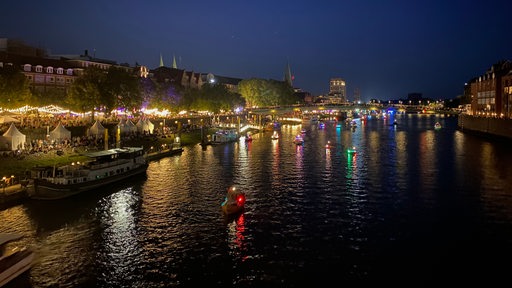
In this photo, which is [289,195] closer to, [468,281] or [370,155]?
[468,281]

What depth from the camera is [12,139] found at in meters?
58.3

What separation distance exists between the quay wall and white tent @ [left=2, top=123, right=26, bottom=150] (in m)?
98.9

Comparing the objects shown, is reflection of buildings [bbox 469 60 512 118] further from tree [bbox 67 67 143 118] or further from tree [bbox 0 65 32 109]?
tree [bbox 0 65 32 109]

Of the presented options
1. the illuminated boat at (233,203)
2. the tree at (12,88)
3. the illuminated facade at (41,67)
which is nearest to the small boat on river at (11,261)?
the illuminated boat at (233,203)

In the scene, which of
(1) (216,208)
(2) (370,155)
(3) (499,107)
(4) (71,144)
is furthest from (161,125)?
(3) (499,107)

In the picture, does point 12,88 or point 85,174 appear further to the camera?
point 12,88

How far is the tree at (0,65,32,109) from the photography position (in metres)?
76.9

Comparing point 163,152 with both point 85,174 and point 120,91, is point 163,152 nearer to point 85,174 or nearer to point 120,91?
point 120,91

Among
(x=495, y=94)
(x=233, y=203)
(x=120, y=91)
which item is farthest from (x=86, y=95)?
(x=495, y=94)

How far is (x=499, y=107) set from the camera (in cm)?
12038

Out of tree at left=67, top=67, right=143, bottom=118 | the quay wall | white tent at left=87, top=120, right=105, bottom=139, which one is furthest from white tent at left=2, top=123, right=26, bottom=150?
the quay wall

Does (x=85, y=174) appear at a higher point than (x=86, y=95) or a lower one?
lower

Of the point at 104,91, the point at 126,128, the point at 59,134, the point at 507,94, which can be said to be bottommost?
the point at 59,134

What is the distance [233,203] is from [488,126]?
10069 centimetres
